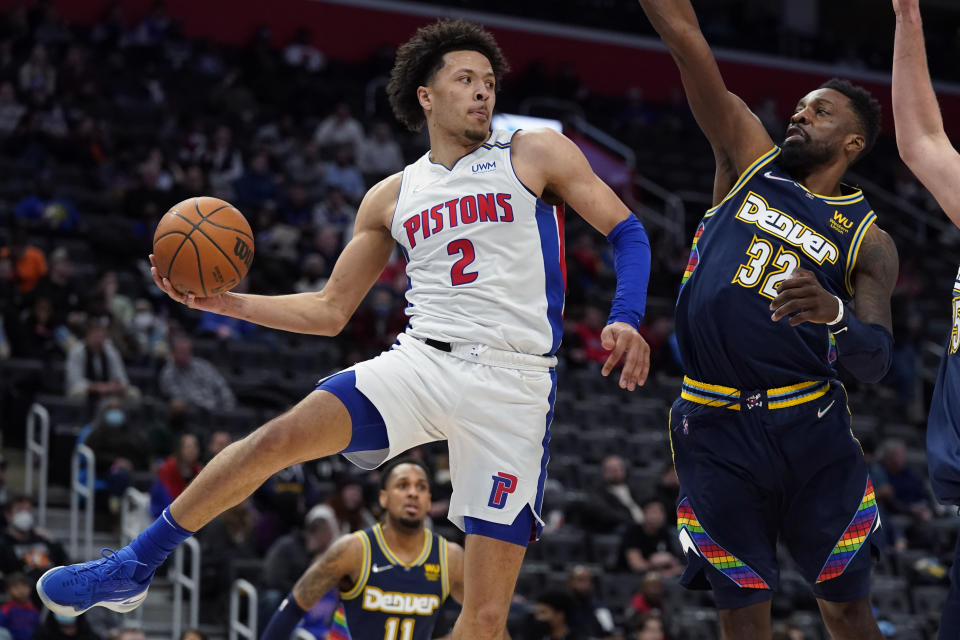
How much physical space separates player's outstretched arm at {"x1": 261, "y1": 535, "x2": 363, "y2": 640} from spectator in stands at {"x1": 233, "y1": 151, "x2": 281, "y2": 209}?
382 inches

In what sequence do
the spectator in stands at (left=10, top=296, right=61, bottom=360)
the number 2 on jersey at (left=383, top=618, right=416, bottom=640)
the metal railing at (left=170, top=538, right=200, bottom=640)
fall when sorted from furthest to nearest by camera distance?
the spectator in stands at (left=10, top=296, right=61, bottom=360)
the metal railing at (left=170, top=538, right=200, bottom=640)
the number 2 on jersey at (left=383, top=618, right=416, bottom=640)

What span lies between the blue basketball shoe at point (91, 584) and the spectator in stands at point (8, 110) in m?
12.6

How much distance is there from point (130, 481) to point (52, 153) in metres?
6.52

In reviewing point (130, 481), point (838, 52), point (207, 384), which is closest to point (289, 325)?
point (130, 481)

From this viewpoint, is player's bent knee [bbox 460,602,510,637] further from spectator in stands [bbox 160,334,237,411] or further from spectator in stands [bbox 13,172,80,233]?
spectator in stands [bbox 13,172,80,233]

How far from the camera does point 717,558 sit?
5.17 metres

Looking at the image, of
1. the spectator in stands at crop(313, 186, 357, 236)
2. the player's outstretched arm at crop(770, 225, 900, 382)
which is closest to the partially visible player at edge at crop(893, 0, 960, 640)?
the player's outstretched arm at crop(770, 225, 900, 382)

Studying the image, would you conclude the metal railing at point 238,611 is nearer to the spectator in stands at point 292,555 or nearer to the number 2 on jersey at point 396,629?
the spectator in stands at point 292,555

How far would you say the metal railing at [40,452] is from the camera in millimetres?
11320

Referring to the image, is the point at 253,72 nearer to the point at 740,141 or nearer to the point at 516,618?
the point at 516,618

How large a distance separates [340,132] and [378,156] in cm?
69

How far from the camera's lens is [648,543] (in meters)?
12.9

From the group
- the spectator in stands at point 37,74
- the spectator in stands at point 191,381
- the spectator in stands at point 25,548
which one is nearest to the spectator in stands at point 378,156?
the spectator in stands at point 37,74

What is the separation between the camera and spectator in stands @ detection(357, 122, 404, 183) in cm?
1936
